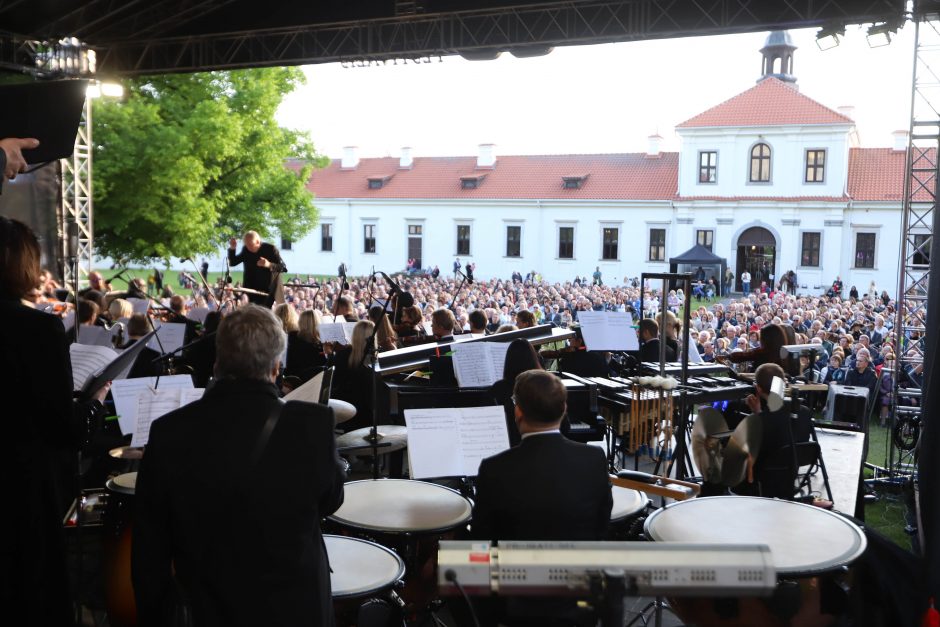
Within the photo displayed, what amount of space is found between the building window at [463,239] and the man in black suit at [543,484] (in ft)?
128

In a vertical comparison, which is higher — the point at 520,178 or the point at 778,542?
the point at 520,178

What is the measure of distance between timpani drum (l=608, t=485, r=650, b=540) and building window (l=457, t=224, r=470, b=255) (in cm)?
3797

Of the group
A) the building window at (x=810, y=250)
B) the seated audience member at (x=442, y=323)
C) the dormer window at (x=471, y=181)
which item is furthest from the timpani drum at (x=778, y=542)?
the dormer window at (x=471, y=181)

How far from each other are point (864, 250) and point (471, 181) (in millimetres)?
18756

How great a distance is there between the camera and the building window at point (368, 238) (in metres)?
44.2

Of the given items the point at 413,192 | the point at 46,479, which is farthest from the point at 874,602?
the point at 413,192

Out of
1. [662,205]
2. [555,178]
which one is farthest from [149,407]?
[555,178]

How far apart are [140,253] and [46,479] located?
18.3m

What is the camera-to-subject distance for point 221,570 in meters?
2.35

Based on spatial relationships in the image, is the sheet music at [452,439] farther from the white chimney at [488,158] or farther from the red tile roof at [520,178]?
the white chimney at [488,158]

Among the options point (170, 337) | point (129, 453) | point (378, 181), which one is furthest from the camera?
point (378, 181)

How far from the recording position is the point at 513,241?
4141 centimetres

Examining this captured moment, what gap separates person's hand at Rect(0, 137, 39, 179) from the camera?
8.84ft

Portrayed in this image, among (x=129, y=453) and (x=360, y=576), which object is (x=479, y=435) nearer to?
(x=360, y=576)
